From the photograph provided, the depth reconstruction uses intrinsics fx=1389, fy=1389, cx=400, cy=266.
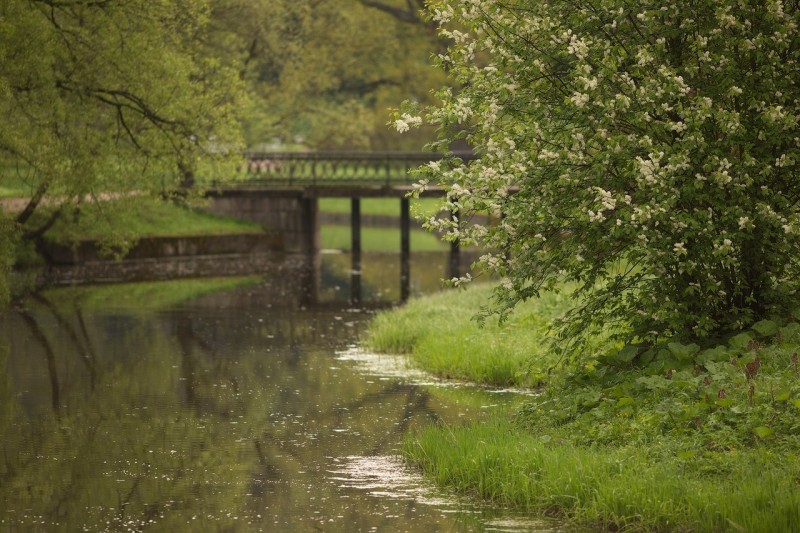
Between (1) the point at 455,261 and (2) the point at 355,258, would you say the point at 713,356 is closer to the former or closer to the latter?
(1) the point at 455,261

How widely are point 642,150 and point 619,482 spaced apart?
3776mm

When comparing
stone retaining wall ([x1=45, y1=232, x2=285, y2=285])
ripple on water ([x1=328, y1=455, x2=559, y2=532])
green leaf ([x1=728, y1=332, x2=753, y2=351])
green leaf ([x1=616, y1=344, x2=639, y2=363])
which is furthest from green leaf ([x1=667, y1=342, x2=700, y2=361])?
stone retaining wall ([x1=45, y1=232, x2=285, y2=285])

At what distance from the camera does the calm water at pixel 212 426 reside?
12.0 m

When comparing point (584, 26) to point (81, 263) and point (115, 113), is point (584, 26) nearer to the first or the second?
point (115, 113)

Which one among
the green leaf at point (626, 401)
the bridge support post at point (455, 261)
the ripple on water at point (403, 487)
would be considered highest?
the bridge support post at point (455, 261)

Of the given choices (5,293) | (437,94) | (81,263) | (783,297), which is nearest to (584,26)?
(437,94)

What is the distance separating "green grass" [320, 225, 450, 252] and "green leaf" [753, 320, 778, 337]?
35753mm

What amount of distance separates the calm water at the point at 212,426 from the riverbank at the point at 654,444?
1.44ft

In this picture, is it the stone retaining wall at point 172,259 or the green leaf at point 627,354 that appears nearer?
the green leaf at point 627,354

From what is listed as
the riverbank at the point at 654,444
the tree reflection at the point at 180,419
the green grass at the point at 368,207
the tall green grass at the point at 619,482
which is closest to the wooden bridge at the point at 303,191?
the green grass at the point at 368,207

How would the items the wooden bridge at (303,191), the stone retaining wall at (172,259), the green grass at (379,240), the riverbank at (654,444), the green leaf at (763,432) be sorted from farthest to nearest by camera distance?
1. the green grass at (379,240)
2. the wooden bridge at (303,191)
3. the stone retaining wall at (172,259)
4. the green leaf at (763,432)
5. the riverbank at (654,444)

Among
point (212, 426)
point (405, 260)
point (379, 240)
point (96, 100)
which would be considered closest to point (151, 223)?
point (405, 260)

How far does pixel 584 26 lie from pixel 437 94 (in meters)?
Answer: 1.68

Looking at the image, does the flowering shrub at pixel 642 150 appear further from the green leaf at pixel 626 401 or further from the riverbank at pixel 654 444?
the green leaf at pixel 626 401
